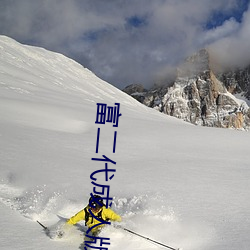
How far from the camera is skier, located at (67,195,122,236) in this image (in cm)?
526

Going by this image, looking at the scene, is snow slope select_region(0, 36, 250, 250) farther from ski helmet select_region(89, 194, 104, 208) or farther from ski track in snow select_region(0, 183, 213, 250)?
ski helmet select_region(89, 194, 104, 208)

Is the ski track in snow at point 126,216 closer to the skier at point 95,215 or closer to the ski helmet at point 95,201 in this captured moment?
the skier at point 95,215

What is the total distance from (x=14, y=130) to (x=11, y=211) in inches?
283

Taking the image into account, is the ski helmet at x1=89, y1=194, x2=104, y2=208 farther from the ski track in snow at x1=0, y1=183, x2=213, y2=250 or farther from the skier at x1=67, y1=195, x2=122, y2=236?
the ski track in snow at x1=0, y1=183, x2=213, y2=250

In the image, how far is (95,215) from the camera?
5355 mm

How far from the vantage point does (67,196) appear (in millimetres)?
6926

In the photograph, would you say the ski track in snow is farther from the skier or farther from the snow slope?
the skier

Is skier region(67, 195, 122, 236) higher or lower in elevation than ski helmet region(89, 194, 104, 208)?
lower

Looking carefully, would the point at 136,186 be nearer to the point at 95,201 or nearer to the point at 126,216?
the point at 126,216

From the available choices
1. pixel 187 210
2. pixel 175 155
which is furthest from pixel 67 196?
pixel 175 155

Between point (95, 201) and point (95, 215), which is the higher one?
point (95, 201)

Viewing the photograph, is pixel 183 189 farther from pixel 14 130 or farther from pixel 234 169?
pixel 14 130

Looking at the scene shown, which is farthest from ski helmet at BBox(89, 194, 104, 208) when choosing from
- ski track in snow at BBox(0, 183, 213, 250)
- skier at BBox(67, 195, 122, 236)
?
ski track in snow at BBox(0, 183, 213, 250)

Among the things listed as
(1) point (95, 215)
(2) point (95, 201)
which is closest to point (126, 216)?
(1) point (95, 215)
